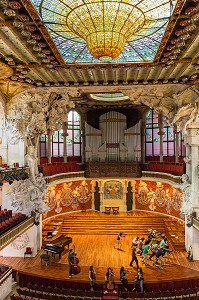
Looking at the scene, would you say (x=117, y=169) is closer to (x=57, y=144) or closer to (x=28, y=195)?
(x=57, y=144)

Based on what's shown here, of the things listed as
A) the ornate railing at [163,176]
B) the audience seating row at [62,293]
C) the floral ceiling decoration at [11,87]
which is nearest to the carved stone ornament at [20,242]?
the audience seating row at [62,293]

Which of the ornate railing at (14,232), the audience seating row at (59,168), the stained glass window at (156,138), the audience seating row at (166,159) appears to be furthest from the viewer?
the stained glass window at (156,138)

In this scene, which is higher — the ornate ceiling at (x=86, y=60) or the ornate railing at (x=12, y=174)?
the ornate ceiling at (x=86, y=60)

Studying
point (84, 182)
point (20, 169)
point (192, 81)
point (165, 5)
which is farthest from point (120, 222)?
point (165, 5)

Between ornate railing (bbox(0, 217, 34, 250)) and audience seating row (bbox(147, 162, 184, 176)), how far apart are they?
965 centimetres

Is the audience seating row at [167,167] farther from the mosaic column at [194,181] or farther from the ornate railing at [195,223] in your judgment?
the ornate railing at [195,223]

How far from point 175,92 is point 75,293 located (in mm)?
11423

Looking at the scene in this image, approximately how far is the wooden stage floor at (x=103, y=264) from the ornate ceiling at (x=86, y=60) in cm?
880

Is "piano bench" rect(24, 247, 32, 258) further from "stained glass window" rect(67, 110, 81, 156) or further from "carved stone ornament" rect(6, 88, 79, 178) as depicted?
"stained glass window" rect(67, 110, 81, 156)

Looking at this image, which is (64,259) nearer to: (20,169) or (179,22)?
(20,169)

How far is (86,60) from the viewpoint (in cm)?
1234

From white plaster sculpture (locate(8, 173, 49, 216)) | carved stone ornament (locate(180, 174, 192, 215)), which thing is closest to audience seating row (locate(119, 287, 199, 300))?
carved stone ornament (locate(180, 174, 192, 215))

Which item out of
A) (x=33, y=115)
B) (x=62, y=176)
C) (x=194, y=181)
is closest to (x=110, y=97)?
(x=62, y=176)

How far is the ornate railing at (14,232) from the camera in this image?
12.6 metres
